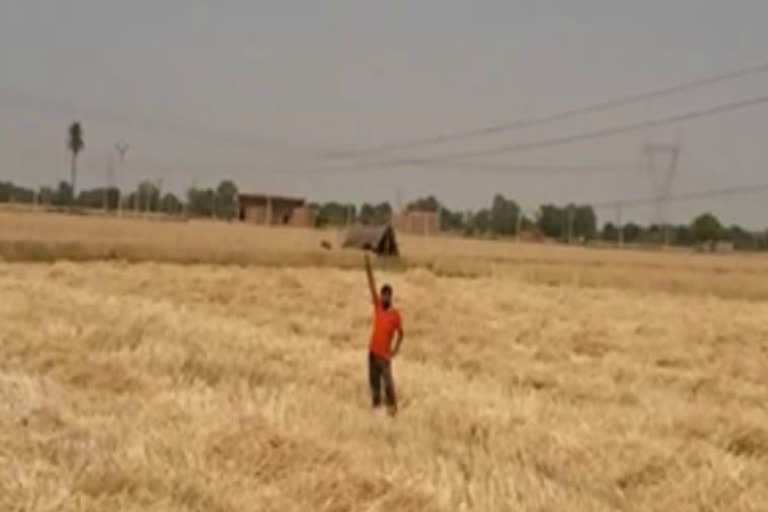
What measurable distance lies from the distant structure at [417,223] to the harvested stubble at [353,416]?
7096cm

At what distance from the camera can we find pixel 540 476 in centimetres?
859

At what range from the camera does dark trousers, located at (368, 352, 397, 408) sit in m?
12.1

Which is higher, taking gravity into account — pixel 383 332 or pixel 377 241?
pixel 377 241

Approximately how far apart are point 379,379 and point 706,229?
376 ft

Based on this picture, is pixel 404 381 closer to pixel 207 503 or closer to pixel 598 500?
pixel 598 500

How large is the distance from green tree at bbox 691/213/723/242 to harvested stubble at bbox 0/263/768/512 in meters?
99.6

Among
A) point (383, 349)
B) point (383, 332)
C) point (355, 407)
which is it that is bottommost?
point (355, 407)

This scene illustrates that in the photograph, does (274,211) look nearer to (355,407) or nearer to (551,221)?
(551,221)

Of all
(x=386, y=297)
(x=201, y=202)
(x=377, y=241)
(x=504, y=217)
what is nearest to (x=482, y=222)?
(x=504, y=217)

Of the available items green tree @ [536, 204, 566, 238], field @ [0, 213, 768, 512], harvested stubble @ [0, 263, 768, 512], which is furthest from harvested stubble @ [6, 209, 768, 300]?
green tree @ [536, 204, 566, 238]

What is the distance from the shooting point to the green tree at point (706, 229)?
121 m

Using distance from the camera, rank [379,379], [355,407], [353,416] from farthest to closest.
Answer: [379,379] < [355,407] < [353,416]

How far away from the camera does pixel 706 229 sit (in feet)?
400

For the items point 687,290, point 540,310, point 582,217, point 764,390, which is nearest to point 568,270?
point 687,290
